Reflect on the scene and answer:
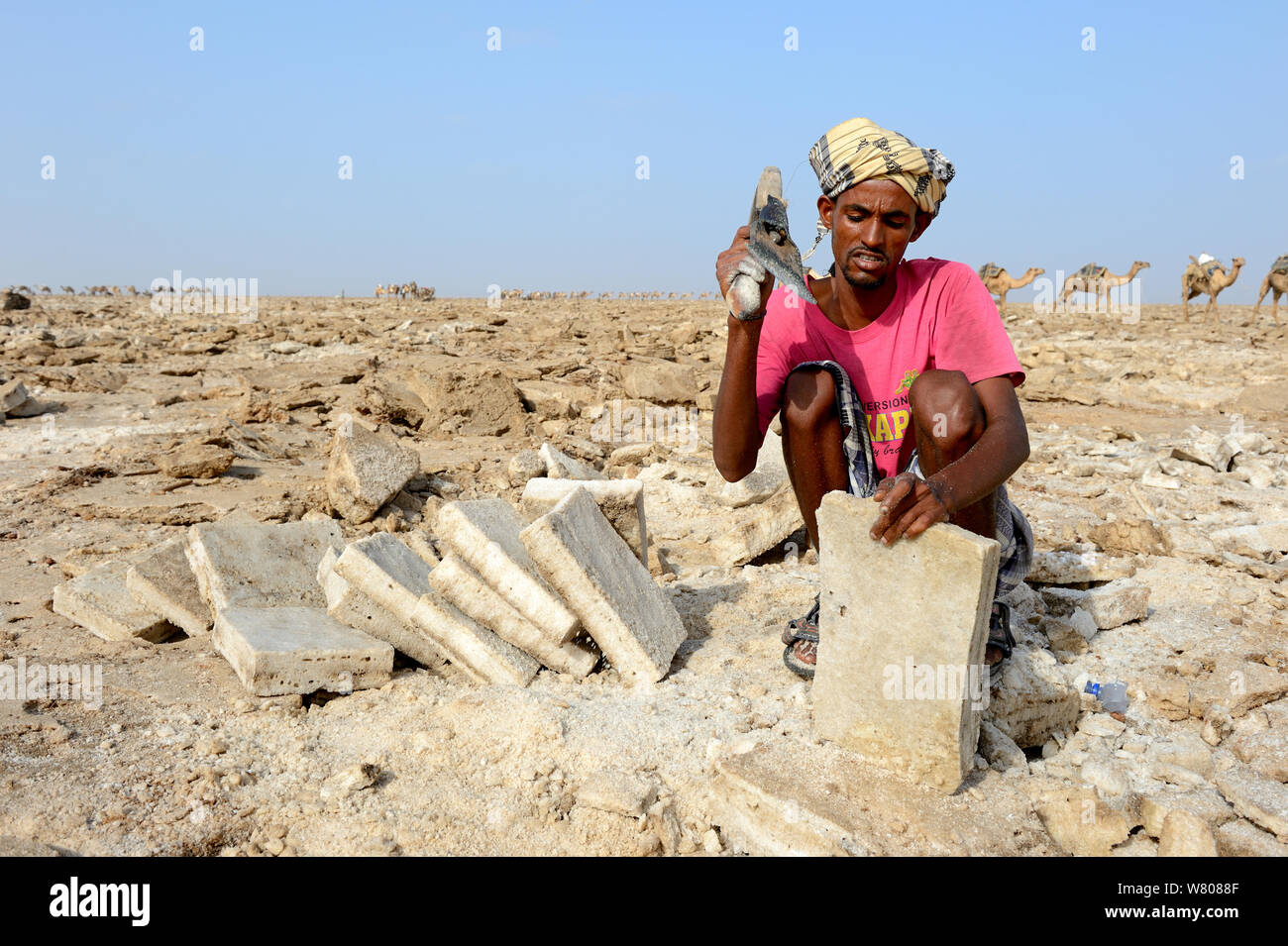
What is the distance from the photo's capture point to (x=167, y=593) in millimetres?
3191

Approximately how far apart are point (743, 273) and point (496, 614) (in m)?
1.33

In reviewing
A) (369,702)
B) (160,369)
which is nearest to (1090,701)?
(369,702)

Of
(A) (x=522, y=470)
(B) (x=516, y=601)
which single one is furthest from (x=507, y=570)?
(A) (x=522, y=470)

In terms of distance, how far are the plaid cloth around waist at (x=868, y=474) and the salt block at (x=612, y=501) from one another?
82cm

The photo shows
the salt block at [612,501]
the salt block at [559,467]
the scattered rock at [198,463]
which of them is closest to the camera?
the salt block at [612,501]

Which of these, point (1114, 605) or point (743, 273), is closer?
point (743, 273)

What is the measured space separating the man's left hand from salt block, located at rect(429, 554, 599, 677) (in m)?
1.17

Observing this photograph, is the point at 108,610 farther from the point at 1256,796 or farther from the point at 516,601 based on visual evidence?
the point at 1256,796

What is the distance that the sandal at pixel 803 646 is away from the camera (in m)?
2.74

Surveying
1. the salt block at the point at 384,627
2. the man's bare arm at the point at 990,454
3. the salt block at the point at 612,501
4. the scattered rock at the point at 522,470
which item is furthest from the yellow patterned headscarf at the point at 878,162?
the scattered rock at the point at 522,470

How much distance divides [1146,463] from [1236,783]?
428cm

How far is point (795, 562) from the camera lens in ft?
13.3

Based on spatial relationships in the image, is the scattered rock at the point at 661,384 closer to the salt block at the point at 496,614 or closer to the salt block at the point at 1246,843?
the salt block at the point at 496,614
